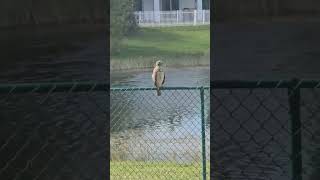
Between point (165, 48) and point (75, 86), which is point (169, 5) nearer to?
point (165, 48)

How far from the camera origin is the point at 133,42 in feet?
44.7

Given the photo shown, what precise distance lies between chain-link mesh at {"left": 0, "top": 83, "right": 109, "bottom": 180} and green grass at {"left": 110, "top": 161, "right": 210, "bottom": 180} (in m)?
0.66

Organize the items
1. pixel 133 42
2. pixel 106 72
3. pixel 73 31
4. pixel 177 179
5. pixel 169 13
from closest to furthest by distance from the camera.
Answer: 1. pixel 177 179
2. pixel 106 72
3. pixel 73 31
4. pixel 133 42
5. pixel 169 13

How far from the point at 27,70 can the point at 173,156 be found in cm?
151

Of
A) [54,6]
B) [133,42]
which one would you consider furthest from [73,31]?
[133,42]

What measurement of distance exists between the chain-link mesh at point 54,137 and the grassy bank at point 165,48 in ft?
21.3

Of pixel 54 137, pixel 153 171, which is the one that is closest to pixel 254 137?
pixel 153 171

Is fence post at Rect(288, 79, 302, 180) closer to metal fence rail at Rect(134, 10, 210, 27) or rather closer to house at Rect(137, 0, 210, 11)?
metal fence rail at Rect(134, 10, 210, 27)

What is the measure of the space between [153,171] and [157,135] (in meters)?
1.24

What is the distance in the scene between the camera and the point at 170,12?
56.9 feet

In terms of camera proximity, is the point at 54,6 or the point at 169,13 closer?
the point at 54,6

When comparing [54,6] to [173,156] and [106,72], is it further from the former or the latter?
→ [173,156]

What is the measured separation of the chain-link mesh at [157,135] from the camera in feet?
15.6

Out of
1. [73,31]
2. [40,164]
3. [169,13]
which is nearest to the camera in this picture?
[40,164]
